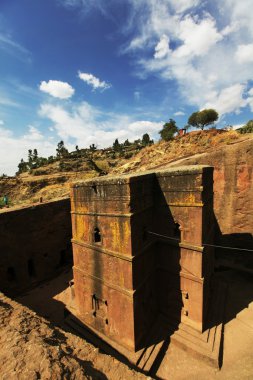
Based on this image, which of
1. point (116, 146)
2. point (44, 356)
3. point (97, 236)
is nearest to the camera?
point (44, 356)

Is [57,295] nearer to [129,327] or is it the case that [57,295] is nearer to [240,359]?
[129,327]

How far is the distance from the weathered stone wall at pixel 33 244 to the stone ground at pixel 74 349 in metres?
1.40

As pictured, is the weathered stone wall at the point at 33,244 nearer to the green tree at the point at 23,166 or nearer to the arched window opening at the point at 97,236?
the arched window opening at the point at 97,236

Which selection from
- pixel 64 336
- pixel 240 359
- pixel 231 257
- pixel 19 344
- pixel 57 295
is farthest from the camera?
pixel 231 257

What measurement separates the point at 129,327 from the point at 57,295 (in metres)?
6.89

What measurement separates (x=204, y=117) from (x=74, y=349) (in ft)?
133

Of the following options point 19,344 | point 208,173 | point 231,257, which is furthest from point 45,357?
point 231,257

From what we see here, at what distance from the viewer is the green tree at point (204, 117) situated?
124 ft

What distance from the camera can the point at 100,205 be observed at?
339 inches

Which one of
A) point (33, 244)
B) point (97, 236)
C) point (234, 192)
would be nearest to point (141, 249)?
point (97, 236)

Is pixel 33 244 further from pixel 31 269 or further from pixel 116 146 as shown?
pixel 116 146

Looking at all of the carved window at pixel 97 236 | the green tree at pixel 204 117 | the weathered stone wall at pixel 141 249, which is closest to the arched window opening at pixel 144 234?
the weathered stone wall at pixel 141 249

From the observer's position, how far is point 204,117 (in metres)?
38.1

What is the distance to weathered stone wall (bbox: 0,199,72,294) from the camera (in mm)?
13040
